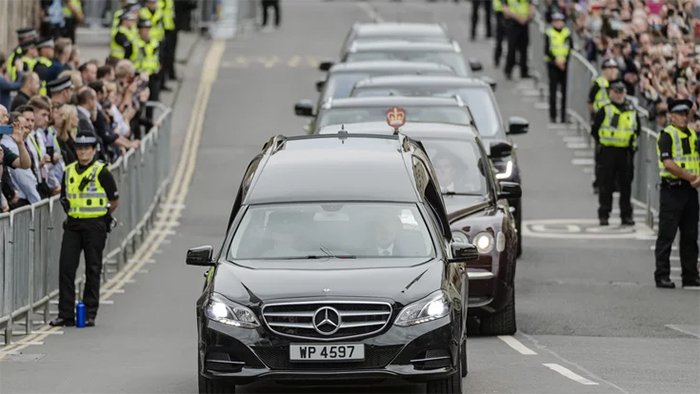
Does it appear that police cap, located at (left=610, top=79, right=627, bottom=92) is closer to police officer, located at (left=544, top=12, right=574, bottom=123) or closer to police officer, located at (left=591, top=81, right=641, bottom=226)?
police officer, located at (left=591, top=81, right=641, bottom=226)

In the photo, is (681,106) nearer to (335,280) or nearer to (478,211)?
(478,211)

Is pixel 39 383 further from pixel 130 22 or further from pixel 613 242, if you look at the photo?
pixel 130 22

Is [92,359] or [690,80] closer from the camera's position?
[92,359]

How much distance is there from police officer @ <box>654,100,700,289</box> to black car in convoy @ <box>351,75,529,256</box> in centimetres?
181

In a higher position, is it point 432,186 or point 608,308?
point 432,186

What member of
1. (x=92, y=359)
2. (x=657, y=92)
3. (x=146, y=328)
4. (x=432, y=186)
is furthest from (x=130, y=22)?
(x=432, y=186)

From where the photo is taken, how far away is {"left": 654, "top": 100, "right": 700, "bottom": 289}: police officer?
65.2 ft

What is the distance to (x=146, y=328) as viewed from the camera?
17266 mm

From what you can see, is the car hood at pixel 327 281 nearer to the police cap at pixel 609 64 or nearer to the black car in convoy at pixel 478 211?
the black car in convoy at pixel 478 211

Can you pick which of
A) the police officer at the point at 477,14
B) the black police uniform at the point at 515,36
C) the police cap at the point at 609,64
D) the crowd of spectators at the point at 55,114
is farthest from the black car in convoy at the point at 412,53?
the police officer at the point at 477,14

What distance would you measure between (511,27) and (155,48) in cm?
1085

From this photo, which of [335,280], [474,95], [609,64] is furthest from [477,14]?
[335,280]

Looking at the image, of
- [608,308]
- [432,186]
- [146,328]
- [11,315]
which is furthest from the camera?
[608,308]

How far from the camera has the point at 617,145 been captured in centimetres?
2542
